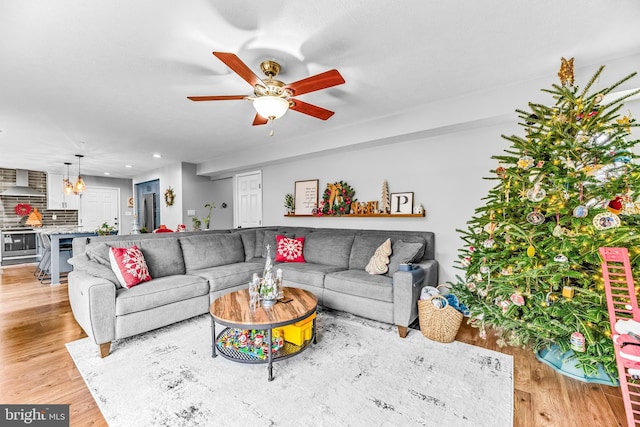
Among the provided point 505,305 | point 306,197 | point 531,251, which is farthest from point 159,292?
point 531,251

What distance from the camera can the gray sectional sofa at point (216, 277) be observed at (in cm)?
245

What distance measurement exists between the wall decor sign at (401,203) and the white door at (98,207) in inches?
322

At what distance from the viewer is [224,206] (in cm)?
705

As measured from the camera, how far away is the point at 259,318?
80.4 inches

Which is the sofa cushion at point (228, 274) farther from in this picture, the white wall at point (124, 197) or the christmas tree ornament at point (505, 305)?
the white wall at point (124, 197)

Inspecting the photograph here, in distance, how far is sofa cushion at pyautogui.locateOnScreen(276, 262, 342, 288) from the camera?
11.0 ft

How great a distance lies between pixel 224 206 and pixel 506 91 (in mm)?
6078

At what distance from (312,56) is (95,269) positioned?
2.71 meters

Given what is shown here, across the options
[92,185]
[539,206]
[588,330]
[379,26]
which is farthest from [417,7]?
[92,185]

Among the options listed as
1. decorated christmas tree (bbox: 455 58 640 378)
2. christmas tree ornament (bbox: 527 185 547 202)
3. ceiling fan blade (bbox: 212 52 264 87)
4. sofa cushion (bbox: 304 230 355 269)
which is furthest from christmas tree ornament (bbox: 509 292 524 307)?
ceiling fan blade (bbox: 212 52 264 87)

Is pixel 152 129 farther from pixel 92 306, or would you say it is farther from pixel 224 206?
pixel 224 206

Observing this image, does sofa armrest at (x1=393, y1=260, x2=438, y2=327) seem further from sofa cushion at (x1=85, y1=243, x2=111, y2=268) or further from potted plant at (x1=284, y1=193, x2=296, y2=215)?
sofa cushion at (x1=85, y1=243, x2=111, y2=268)

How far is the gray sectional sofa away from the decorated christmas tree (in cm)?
87

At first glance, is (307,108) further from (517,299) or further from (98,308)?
(98,308)
